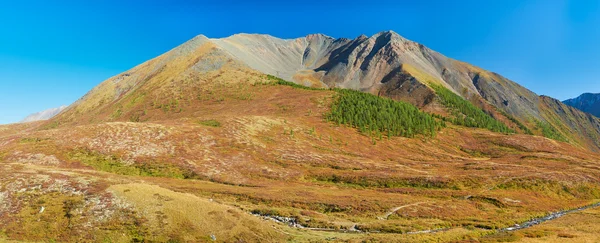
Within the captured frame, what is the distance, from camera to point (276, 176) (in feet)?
258

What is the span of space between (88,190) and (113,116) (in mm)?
134707

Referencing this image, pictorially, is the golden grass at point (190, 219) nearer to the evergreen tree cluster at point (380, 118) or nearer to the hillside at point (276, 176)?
the hillside at point (276, 176)

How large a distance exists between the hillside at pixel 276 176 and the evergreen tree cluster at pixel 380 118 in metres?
0.73

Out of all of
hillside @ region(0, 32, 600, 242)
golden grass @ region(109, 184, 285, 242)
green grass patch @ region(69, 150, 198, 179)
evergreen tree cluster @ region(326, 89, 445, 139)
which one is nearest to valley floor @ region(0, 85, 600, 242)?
golden grass @ region(109, 184, 285, 242)

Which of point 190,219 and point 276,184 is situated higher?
point 190,219

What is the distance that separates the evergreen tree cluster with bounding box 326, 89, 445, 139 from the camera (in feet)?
443

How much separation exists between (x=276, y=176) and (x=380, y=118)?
7768 cm

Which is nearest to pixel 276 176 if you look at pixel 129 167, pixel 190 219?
pixel 129 167

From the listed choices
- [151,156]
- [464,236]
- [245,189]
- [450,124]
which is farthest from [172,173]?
[450,124]

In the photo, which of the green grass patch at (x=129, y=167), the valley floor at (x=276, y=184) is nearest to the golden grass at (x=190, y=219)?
the valley floor at (x=276, y=184)

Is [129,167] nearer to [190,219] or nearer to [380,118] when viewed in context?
[190,219]

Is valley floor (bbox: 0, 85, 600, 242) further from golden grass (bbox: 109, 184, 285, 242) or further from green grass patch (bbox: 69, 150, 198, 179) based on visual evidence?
green grass patch (bbox: 69, 150, 198, 179)

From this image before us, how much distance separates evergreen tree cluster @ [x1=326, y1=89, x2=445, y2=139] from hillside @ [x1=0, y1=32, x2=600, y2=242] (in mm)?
726

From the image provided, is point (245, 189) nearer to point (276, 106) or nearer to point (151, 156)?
point (151, 156)
